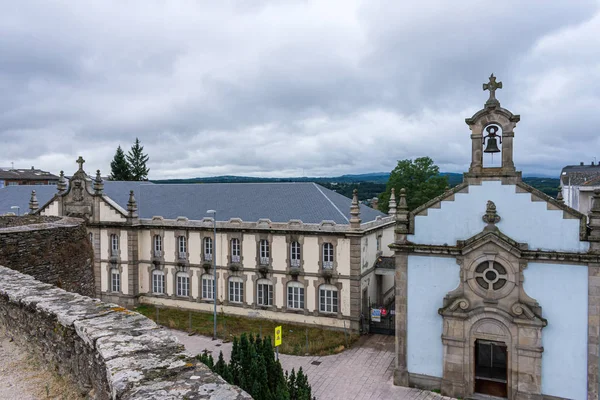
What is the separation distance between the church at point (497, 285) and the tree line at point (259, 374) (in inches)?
223

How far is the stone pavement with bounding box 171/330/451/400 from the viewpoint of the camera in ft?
61.0

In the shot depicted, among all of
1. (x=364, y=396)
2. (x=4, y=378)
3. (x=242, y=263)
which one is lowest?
(x=364, y=396)

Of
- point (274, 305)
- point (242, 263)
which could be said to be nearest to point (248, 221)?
point (242, 263)

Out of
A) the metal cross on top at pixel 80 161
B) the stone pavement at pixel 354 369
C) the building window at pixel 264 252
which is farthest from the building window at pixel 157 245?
the building window at pixel 264 252

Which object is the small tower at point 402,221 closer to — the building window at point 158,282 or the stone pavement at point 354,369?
the stone pavement at point 354,369

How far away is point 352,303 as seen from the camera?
2728cm

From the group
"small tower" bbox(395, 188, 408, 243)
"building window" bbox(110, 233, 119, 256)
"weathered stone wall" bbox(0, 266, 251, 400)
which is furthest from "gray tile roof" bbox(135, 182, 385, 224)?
"weathered stone wall" bbox(0, 266, 251, 400)

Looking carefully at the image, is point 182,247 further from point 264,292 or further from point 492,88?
point 492,88

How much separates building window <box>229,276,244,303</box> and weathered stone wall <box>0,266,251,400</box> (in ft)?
74.9

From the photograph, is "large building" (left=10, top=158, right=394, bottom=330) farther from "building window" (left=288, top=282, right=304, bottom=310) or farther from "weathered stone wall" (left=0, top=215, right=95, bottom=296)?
"weathered stone wall" (left=0, top=215, right=95, bottom=296)

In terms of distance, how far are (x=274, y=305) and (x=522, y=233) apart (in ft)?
55.6

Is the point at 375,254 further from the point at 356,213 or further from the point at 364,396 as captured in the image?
the point at 364,396

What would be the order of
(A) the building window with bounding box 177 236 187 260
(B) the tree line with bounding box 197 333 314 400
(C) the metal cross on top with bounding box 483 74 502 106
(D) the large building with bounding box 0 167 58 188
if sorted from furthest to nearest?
(D) the large building with bounding box 0 167 58 188 < (A) the building window with bounding box 177 236 187 260 < (C) the metal cross on top with bounding box 483 74 502 106 < (B) the tree line with bounding box 197 333 314 400

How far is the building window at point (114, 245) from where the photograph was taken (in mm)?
33844
